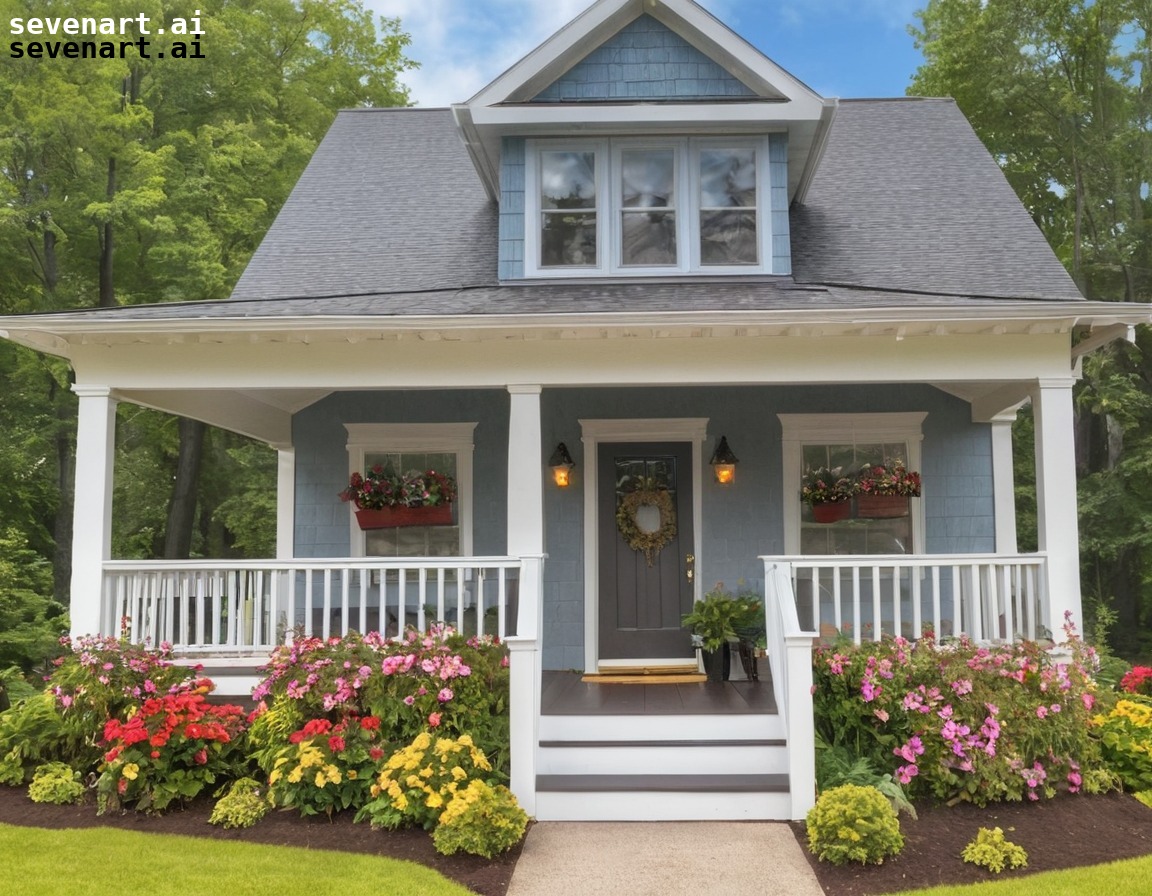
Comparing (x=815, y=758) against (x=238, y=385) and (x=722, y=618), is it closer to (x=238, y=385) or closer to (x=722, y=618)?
(x=722, y=618)

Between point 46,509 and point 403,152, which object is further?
point 46,509

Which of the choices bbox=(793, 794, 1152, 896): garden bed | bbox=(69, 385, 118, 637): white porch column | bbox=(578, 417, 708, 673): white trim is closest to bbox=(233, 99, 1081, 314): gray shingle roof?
bbox=(578, 417, 708, 673): white trim

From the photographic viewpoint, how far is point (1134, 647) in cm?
1772

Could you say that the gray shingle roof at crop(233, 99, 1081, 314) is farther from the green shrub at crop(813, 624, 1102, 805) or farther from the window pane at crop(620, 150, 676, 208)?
the green shrub at crop(813, 624, 1102, 805)

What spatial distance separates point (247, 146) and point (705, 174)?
37.2 feet

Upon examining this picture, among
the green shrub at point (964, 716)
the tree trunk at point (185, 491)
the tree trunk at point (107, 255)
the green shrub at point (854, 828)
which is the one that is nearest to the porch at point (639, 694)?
the green shrub at point (964, 716)

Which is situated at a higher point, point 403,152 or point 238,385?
point 403,152

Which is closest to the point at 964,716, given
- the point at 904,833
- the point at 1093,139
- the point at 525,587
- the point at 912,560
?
the point at 904,833

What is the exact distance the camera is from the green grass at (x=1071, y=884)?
4906 mm

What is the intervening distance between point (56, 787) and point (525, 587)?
328 centimetres

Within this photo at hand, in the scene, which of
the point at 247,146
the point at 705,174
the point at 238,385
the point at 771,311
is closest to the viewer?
the point at 771,311

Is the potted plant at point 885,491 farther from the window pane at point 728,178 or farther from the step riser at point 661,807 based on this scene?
the step riser at point 661,807

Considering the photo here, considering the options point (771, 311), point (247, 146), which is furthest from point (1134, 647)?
point (247, 146)

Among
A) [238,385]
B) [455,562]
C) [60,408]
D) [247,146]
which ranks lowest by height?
[455,562]
